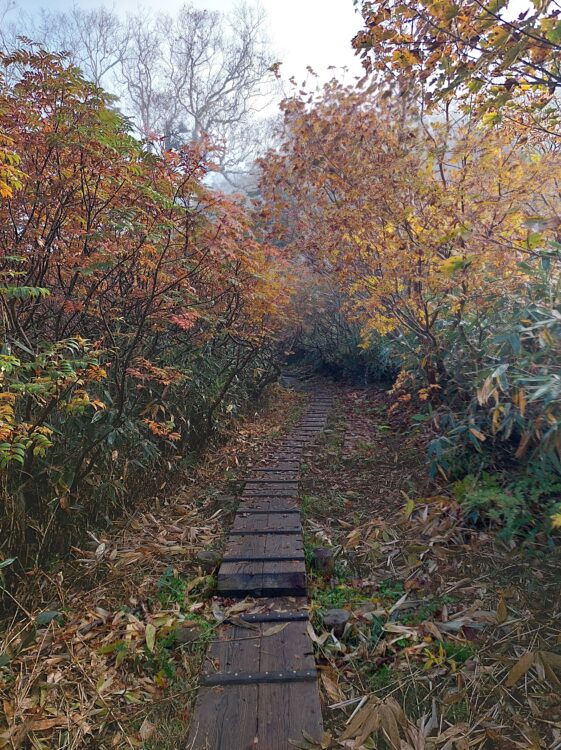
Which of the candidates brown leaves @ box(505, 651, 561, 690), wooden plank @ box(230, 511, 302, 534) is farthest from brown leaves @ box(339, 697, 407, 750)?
wooden plank @ box(230, 511, 302, 534)

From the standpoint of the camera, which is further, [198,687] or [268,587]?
[268,587]

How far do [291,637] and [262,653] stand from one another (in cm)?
19

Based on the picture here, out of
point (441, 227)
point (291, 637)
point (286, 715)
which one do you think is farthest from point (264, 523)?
point (441, 227)

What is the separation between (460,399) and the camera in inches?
180

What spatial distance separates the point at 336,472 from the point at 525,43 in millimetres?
3971

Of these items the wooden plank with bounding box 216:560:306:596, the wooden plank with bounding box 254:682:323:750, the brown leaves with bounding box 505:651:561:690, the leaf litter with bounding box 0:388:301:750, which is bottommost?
the leaf litter with bounding box 0:388:301:750

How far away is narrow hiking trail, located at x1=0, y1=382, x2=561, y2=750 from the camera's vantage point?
201cm

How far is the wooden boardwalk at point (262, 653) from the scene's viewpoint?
1949mm

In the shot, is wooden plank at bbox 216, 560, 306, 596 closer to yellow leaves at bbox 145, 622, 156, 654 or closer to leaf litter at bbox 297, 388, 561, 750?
leaf litter at bbox 297, 388, 561, 750

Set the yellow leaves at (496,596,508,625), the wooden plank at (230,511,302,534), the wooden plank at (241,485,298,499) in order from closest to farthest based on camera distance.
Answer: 1. the yellow leaves at (496,596,508,625)
2. the wooden plank at (230,511,302,534)
3. the wooden plank at (241,485,298,499)

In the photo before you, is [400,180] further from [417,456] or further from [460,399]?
[417,456]

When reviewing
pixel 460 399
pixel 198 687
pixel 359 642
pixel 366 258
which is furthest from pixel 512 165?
pixel 198 687

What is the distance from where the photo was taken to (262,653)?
2.38 meters

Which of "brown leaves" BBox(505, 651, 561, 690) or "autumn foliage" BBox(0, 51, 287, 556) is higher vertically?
"autumn foliage" BBox(0, 51, 287, 556)
